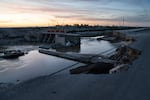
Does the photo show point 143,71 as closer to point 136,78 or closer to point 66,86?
point 136,78

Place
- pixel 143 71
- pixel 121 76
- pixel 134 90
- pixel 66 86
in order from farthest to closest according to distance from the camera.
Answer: pixel 143 71, pixel 121 76, pixel 66 86, pixel 134 90

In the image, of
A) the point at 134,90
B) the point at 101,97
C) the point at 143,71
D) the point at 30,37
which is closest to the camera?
the point at 101,97

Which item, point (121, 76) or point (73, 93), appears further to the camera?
point (121, 76)

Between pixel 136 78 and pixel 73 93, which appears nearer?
pixel 73 93

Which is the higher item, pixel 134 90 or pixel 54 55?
pixel 134 90

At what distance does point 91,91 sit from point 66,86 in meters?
1.80

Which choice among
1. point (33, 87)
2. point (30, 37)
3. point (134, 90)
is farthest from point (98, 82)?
point (30, 37)

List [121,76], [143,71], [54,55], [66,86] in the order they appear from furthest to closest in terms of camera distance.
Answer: [54,55] < [143,71] < [121,76] < [66,86]

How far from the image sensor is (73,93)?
9734mm

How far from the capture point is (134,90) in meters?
9.52

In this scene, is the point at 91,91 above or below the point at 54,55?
above

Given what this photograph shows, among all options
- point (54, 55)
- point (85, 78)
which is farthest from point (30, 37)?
point (85, 78)

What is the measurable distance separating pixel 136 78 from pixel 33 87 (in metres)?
5.17

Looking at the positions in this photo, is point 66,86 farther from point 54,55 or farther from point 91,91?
point 54,55
